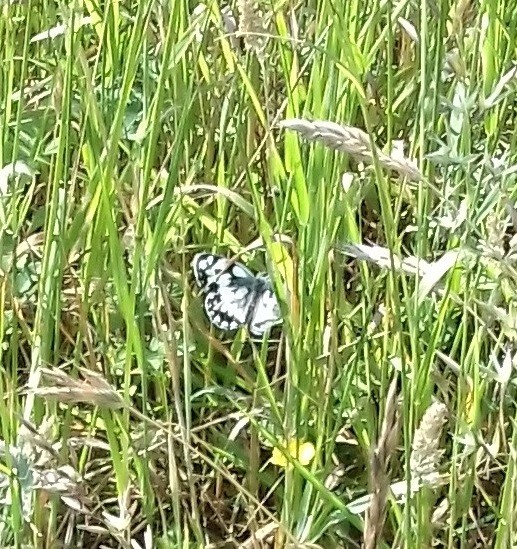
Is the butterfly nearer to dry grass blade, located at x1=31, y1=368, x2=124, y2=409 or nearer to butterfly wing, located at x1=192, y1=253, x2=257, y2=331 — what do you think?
butterfly wing, located at x1=192, y1=253, x2=257, y2=331

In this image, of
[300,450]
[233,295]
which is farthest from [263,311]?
[300,450]

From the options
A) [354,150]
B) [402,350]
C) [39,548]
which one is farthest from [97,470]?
[354,150]

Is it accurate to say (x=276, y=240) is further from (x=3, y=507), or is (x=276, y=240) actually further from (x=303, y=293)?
(x=3, y=507)

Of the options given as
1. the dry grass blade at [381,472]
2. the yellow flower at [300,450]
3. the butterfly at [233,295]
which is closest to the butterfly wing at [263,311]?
the butterfly at [233,295]

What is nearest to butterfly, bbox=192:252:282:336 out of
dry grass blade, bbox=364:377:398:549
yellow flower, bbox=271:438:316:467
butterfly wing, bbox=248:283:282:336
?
butterfly wing, bbox=248:283:282:336

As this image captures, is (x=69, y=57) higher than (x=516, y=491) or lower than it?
higher

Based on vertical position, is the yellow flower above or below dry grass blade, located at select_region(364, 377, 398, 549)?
below
